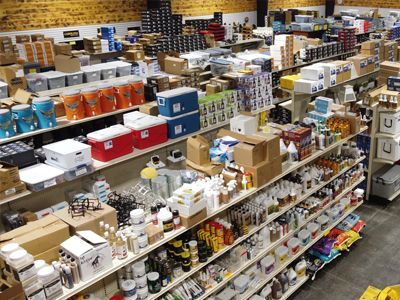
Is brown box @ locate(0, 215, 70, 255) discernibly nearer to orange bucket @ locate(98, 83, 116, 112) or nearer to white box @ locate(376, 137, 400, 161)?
orange bucket @ locate(98, 83, 116, 112)

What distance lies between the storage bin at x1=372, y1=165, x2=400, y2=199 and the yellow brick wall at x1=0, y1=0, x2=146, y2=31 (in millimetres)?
7725

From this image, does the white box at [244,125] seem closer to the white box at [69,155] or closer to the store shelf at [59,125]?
the store shelf at [59,125]

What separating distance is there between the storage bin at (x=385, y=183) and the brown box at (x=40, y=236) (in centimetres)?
495

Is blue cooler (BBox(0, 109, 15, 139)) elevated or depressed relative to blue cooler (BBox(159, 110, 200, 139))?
elevated

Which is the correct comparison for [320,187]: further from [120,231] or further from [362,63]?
[362,63]

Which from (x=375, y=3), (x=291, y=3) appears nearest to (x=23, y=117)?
(x=291, y=3)

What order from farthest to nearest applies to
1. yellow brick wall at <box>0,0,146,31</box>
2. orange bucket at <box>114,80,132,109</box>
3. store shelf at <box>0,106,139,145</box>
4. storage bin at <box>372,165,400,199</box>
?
yellow brick wall at <box>0,0,146,31</box>
storage bin at <box>372,165,400,199</box>
orange bucket at <box>114,80,132,109</box>
store shelf at <box>0,106,139,145</box>

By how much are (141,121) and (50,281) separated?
1.97m

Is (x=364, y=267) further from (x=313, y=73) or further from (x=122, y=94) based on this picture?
(x=122, y=94)

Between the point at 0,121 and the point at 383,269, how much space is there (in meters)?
4.47

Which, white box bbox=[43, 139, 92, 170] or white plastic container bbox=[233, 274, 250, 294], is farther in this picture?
white plastic container bbox=[233, 274, 250, 294]

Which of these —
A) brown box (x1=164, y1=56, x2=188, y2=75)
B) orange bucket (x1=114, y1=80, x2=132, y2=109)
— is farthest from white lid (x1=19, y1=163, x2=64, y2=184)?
brown box (x1=164, y1=56, x2=188, y2=75)

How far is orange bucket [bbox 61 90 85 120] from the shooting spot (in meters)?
4.28

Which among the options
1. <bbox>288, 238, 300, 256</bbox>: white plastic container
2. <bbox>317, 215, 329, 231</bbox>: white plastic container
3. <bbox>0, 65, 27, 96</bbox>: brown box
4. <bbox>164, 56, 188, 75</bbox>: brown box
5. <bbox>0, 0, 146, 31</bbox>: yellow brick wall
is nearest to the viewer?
<bbox>288, 238, 300, 256</bbox>: white plastic container
